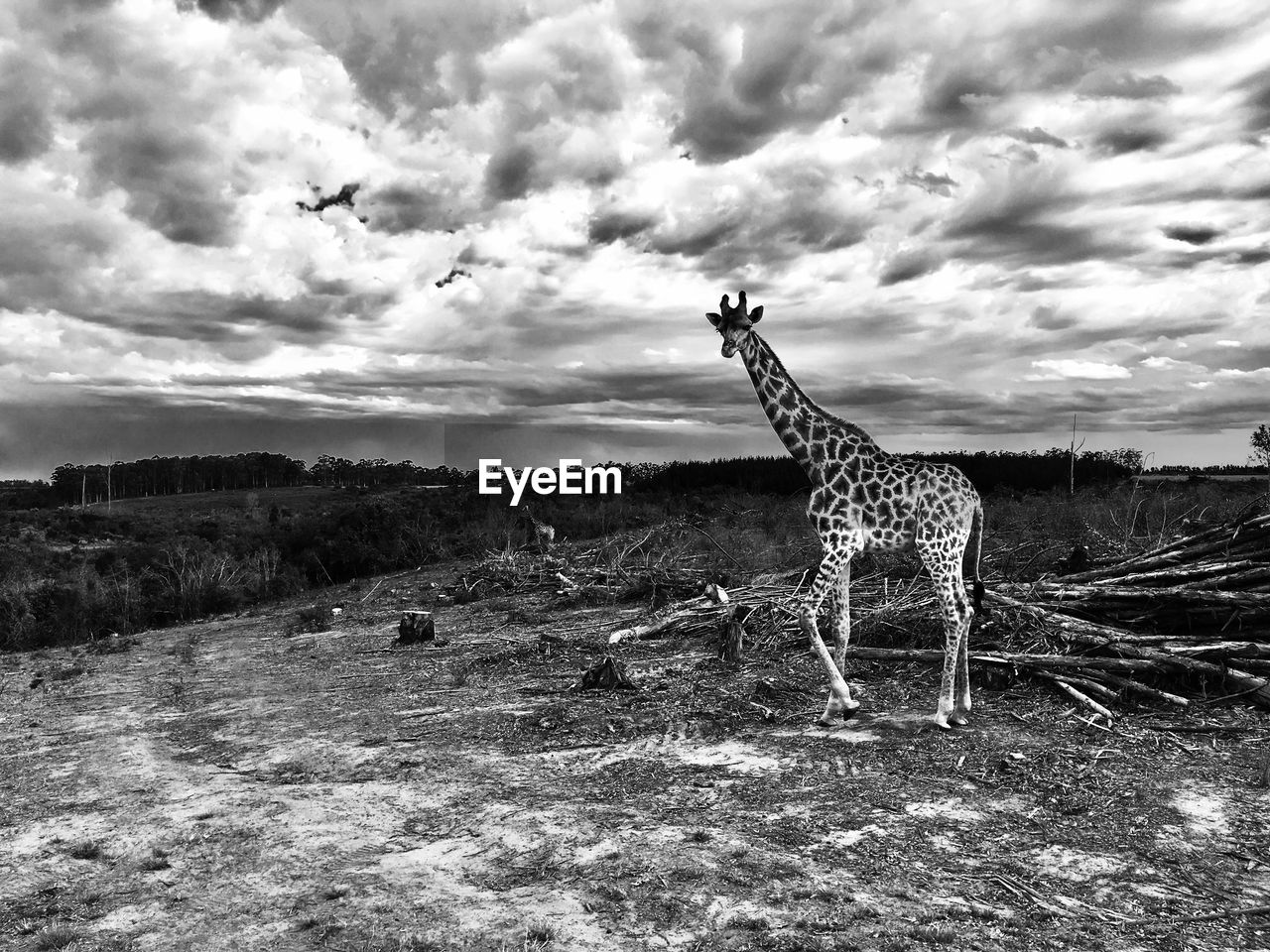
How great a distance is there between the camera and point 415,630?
13.3 meters

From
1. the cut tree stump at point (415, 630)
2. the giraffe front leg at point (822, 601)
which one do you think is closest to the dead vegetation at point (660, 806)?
the giraffe front leg at point (822, 601)

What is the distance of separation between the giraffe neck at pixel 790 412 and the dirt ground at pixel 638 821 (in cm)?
264

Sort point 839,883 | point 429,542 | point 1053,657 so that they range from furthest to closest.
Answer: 1. point 429,542
2. point 1053,657
3. point 839,883

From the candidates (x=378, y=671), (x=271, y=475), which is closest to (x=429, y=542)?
(x=378, y=671)

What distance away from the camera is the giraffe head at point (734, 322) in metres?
7.74

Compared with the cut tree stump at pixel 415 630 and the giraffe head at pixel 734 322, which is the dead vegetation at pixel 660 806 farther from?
the giraffe head at pixel 734 322

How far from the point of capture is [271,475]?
91.2 meters

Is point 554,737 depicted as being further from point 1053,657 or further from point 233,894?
point 1053,657

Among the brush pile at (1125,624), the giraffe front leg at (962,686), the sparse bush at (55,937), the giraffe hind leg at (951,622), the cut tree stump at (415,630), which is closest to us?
the sparse bush at (55,937)

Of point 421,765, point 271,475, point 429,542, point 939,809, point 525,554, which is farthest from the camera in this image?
point 271,475

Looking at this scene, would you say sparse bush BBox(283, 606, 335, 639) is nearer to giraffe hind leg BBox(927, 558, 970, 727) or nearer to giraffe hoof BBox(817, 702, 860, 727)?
giraffe hoof BBox(817, 702, 860, 727)

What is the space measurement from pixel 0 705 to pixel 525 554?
38.1 ft

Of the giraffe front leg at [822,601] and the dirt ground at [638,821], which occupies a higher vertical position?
the giraffe front leg at [822,601]

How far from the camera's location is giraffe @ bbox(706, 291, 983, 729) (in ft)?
24.2
